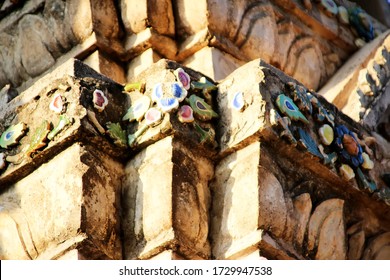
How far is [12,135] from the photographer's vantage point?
28.7 ft

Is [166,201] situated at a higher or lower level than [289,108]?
A: lower

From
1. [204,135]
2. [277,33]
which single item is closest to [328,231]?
[204,135]

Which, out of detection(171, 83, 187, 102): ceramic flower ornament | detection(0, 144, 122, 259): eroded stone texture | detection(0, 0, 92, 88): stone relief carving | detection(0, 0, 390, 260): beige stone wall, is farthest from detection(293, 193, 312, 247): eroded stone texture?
detection(0, 0, 92, 88): stone relief carving

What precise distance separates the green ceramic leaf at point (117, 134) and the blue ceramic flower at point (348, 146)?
890 mm

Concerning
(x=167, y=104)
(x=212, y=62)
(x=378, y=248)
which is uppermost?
(x=167, y=104)

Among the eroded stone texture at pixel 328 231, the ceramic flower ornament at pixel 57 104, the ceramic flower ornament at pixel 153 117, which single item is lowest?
the eroded stone texture at pixel 328 231

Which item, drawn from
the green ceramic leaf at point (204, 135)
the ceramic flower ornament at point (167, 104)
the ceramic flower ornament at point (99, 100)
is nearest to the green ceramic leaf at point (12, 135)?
the ceramic flower ornament at point (99, 100)

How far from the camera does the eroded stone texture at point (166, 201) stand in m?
8.36

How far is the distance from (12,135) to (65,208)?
1.65 feet

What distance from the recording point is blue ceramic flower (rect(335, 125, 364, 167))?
29.5 feet

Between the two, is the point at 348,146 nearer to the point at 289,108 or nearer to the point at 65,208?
the point at 289,108

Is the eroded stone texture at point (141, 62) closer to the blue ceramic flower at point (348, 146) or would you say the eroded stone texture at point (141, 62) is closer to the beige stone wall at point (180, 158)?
the beige stone wall at point (180, 158)

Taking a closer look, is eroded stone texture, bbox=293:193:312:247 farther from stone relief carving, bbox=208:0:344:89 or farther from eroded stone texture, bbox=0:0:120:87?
eroded stone texture, bbox=0:0:120:87

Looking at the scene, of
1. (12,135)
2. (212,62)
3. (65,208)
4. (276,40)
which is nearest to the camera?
(65,208)
